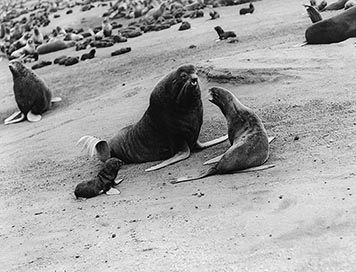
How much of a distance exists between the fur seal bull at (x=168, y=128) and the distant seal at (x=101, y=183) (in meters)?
0.50

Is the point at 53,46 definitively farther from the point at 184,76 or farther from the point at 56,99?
the point at 184,76

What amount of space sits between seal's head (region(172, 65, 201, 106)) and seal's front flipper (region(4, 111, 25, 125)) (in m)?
4.90

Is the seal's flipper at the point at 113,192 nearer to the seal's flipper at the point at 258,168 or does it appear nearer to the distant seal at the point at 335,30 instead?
the seal's flipper at the point at 258,168

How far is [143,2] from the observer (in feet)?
76.4

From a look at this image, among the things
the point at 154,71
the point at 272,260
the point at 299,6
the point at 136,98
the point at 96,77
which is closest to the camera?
the point at 272,260

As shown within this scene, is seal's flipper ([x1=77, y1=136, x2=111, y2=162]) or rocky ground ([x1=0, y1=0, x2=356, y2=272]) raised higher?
rocky ground ([x1=0, y1=0, x2=356, y2=272])

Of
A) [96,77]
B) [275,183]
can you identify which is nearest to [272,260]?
[275,183]

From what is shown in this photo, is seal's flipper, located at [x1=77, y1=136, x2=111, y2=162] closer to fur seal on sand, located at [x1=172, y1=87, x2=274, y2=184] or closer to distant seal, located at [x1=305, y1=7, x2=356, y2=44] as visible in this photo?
fur seal on sand, located at [x1=172, y1=87, x2=274, y2=184]

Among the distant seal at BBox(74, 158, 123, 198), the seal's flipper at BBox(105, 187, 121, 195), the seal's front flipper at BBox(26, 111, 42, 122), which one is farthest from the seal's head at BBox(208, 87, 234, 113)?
the seal's front flipper at BBox(26, 111, 42, 122)

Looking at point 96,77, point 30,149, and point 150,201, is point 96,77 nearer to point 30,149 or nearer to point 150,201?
point 30,149

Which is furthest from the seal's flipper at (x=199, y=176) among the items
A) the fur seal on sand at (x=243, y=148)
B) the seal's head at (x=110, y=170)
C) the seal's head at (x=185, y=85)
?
the seal's head at (x=185, y=85)

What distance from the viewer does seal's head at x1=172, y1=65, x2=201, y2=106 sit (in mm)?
5782

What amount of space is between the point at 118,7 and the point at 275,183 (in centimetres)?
1875

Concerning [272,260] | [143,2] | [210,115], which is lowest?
[143,2]
